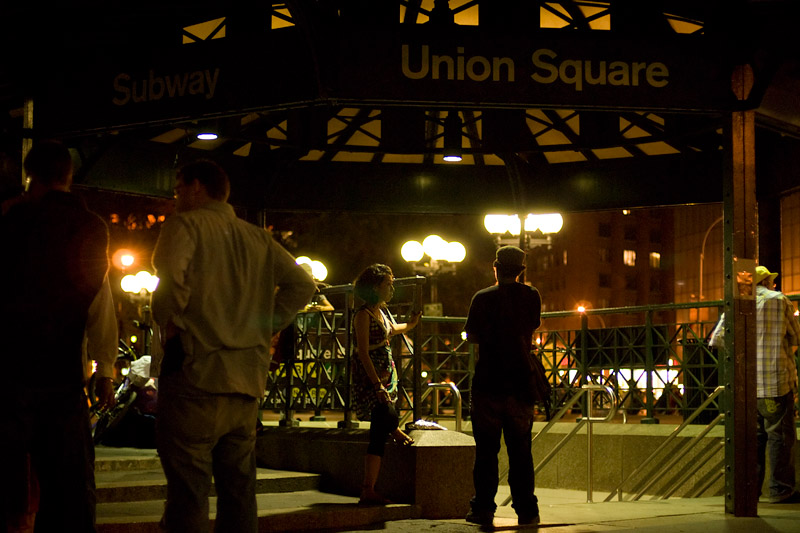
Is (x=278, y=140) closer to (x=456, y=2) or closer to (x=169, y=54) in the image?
(x=456, y=2)

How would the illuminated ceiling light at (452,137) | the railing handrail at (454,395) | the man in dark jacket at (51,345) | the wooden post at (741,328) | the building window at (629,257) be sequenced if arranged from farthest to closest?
the building window at (629,257) < the illuminated ceiling light at (452,137) < the railing handrail at (454,395) < the wooden post at (741,328) < the man in dark jacket at (51,345)

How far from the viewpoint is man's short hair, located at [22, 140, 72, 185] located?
16.1ft

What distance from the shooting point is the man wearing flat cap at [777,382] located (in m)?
10.4

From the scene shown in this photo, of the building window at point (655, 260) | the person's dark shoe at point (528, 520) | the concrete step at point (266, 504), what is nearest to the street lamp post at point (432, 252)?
the concrete step at point (266, 504)

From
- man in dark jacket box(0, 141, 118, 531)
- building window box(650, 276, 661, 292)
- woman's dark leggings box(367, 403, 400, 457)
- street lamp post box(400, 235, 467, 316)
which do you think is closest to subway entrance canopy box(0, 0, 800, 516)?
woman's dark leggings box(367, 403, 400, 457)

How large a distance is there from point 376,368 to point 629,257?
98036 mm

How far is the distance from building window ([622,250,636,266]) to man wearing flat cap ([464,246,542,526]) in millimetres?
96923

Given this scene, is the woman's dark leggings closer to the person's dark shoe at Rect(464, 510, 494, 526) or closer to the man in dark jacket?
the person's dark shoe at Rect(464, 510, 494, 526)

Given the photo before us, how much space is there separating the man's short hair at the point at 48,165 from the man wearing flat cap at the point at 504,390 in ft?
12.9

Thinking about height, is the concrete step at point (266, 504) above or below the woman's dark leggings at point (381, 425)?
below

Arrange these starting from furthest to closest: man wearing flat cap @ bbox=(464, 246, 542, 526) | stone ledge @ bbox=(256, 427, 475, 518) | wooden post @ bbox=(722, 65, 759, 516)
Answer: wooden post @ bbox=(722, 65, 759, 516)
stone ledge @ bbox=(256, 427, 475, 518)
man wearing flat cap @ bbox=(464, 246, 542, 526)

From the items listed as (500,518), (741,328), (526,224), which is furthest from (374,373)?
(526,224)

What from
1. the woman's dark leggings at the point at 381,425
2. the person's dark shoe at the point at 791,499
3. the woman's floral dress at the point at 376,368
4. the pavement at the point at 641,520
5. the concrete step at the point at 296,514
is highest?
the woman's floral dress at the point at 376,368

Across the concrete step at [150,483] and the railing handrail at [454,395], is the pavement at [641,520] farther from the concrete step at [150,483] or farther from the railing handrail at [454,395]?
the concrete step at [150,483]
